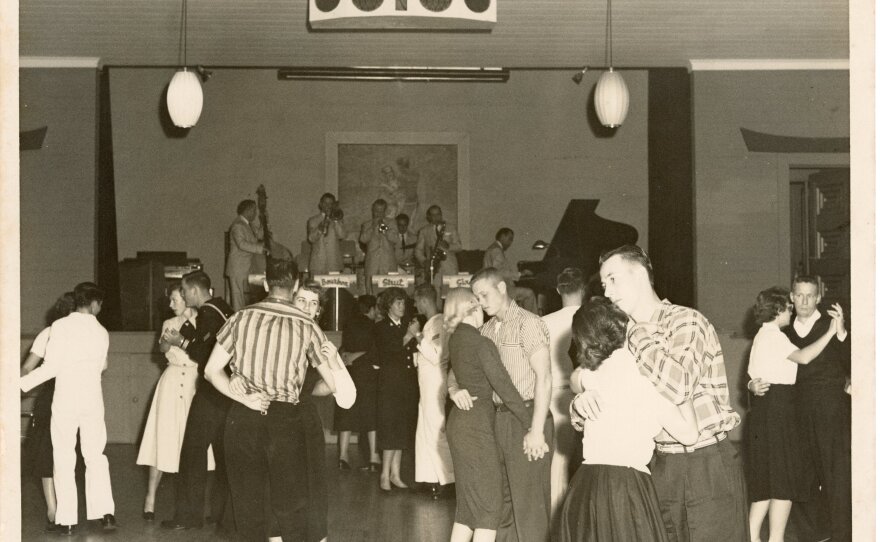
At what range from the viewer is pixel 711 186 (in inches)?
459

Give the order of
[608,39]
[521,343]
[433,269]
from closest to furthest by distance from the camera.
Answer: [521,343]
[608,39]
[433,269]

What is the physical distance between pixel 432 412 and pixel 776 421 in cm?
237

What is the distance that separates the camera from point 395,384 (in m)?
7.24

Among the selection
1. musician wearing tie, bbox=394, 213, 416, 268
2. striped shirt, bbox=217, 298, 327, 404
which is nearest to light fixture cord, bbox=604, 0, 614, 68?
musician wearing tie, bbox=394, 213, 416, 268

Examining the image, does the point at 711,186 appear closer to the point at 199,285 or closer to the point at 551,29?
the point at 551,29

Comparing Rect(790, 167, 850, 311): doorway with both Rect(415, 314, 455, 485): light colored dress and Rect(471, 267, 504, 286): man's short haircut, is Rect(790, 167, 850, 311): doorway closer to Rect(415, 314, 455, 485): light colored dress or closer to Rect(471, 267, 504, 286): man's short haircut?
Rect(415, 314, 455, 485): light colored dress

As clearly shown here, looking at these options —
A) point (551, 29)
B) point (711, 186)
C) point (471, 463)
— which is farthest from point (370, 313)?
point (711, 186)

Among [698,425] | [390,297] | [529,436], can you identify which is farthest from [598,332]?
[390,297]

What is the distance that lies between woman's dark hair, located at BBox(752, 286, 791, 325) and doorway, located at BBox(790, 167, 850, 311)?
579 cm

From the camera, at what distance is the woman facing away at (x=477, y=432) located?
14.2ft

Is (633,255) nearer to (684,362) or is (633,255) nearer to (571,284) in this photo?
(684,362)

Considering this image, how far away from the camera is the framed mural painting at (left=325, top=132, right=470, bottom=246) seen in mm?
13320

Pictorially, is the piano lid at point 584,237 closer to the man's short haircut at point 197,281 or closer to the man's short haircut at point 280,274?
the man's short haircut at point 197,281

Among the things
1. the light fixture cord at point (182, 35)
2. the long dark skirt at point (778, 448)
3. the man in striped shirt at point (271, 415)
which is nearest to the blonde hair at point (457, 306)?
the man in striped shirt at point (271, 415)
